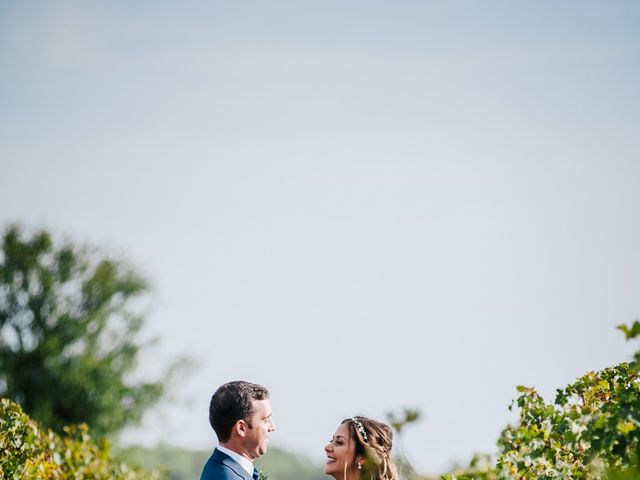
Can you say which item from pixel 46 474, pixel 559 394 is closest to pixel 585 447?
pixel 559 394

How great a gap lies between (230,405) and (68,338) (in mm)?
26837

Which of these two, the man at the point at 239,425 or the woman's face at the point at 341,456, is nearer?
the man at the point at 239,425

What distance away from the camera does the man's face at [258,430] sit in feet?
17.4

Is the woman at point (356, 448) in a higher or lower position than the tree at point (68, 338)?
lower

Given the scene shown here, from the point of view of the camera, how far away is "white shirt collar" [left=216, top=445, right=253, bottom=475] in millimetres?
5203

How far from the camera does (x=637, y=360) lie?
10.9ft

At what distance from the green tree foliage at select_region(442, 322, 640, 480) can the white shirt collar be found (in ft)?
5.40

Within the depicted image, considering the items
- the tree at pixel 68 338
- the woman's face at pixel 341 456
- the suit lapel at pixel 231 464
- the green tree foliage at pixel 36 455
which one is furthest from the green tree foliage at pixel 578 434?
the tree at pixel 68 338

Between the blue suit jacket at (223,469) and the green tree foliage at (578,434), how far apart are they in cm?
160

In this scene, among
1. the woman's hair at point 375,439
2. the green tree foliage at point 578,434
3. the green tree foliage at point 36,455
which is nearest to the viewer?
the green tree foliage at point 578,434

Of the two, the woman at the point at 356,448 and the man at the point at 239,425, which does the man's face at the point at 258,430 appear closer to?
the man at the point at 239,425

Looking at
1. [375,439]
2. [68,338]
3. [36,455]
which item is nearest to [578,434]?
[375,439]

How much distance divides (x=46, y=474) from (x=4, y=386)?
24.3 metres

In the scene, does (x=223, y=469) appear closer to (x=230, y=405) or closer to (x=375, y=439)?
(x=230, y=405)
